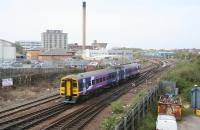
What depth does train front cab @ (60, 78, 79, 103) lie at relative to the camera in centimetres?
2644

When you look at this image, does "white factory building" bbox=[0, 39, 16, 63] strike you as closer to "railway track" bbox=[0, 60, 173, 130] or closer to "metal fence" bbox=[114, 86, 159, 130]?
"railway track" bbox=[0, 60, 173, 130]

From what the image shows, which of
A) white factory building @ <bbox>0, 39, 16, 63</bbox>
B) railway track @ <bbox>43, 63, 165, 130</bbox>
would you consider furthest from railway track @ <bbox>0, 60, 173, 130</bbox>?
white factory building @ <bbox>0, 39, 16, 63</bbox>

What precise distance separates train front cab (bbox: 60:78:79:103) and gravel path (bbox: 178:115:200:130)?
8.96 meters

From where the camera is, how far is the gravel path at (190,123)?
63.3ft

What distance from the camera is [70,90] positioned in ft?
86.8

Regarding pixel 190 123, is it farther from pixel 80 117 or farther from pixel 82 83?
pixel 82 83

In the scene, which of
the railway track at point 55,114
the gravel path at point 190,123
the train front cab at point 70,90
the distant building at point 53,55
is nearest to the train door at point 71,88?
the train front cab at point 70,90

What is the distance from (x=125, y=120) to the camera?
45.4ft

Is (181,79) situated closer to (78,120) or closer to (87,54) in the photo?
(78,120)

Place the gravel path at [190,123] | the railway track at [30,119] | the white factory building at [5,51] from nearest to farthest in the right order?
the railway track at [30,119] → the gravel path at [190,123] → the white factory building at [5,51]

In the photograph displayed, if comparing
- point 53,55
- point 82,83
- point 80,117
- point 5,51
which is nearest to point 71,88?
point 82,83

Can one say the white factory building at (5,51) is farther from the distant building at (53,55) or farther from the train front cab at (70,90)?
the train front cab at (70,90)

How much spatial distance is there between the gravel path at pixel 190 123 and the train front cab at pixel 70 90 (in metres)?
8.96

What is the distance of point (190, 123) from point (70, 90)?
33.0ft
